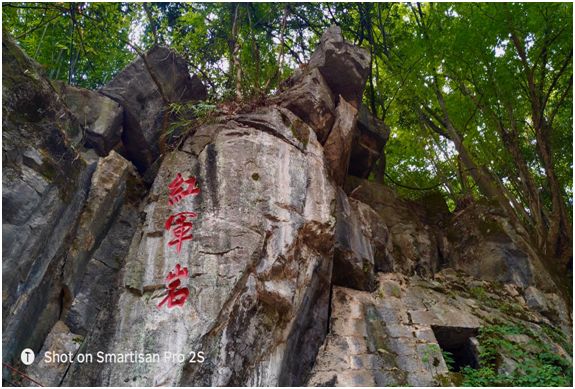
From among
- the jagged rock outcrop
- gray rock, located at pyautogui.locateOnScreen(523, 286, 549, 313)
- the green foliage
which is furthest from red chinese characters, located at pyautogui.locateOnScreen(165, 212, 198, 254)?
gray rock, located at pyautogui.locateOnScreen(523, 286, 549, 313)

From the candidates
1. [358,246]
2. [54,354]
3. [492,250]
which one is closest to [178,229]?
[54,354]

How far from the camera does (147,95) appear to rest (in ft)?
26.6

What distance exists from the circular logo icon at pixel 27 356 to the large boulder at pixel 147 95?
3445 mm

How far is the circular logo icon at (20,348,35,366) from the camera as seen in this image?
16.7 feet

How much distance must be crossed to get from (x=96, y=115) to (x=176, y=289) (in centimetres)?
345

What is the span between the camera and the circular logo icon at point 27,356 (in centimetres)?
509

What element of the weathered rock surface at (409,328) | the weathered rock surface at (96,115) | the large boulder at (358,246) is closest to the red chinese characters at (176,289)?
the weathered rock surface at (409,328)

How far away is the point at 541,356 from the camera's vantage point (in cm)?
636

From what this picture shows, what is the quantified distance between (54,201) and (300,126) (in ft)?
10.6

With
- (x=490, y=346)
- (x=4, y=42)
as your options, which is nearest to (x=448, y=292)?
(x=490, y=346)

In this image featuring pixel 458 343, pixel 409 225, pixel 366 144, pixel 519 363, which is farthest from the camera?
pixel 366 144

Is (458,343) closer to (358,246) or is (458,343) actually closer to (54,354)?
(358,246)

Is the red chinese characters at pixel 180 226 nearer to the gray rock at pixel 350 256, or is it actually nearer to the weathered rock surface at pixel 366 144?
the gray rock at pixel 350 256

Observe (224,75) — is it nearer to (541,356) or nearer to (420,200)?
(420,200)
